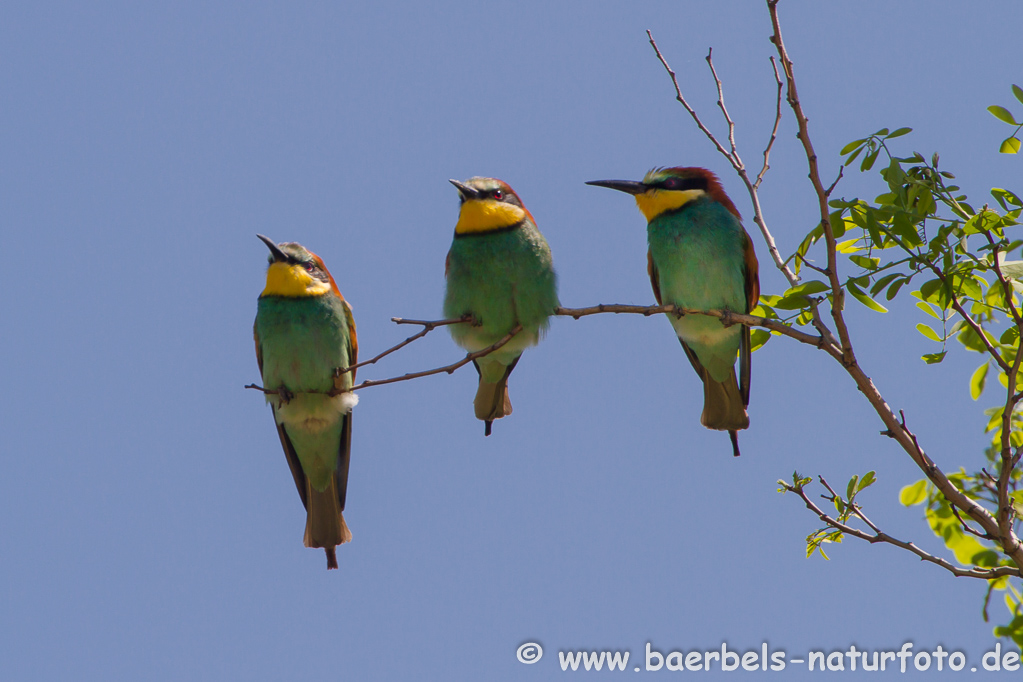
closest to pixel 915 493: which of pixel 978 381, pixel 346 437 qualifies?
pixel 978 381

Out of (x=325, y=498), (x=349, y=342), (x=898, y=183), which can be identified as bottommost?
(x=325, y=498)

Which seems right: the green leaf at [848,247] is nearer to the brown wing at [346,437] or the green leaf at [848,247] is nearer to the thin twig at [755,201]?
the thin twig at [755,201]

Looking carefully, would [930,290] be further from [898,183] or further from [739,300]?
[739,300]

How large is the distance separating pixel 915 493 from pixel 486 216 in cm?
190

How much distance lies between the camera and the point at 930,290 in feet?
8.80

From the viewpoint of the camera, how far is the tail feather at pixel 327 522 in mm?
4160

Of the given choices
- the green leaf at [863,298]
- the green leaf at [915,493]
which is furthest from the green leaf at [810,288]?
the green leaf at [915,493]

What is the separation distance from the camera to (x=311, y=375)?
404 cm

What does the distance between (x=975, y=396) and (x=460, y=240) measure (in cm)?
198

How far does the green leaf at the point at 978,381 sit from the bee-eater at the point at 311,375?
88.5 inches

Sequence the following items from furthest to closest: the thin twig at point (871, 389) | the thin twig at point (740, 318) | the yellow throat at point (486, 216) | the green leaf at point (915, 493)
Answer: the yellow throat at point (486, 216), the green leaf at point (915, 493), the thin twig at point (740, 318), the thin twig at point (871, 389)

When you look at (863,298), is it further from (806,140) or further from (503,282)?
(503,282)

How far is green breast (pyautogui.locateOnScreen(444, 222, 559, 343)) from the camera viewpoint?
397cm

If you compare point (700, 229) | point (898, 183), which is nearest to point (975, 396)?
point (898, 183)
